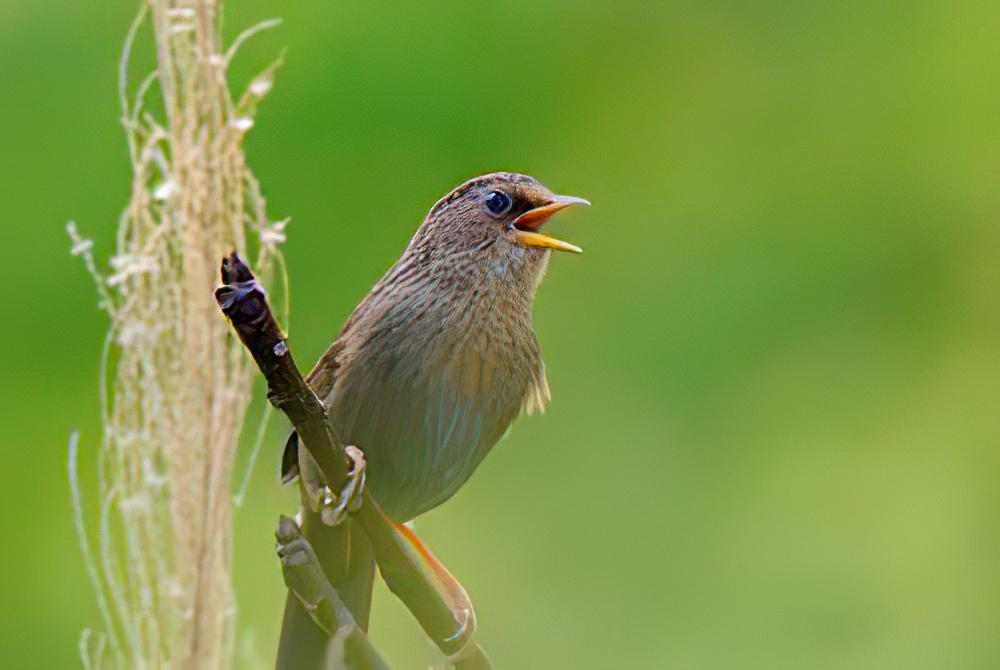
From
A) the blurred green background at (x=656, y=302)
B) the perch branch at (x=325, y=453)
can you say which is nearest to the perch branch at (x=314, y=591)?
the perch branch at (x=325, y=453)

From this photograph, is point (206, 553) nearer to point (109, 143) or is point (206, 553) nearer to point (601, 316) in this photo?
point (109, 143)

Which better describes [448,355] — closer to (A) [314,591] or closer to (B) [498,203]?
(B) [498,203]

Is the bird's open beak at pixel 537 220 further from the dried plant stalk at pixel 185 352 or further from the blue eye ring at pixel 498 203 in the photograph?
the dried plant stalk at pixel 185 352

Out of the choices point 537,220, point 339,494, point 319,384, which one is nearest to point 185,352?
point 319,384

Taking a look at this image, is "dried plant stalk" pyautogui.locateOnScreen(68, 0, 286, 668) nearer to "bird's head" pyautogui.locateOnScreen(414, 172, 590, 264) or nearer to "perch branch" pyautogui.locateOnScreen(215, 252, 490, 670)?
"bird's head" pyautogui.locateOnScreen(414, 172, 590, 264)

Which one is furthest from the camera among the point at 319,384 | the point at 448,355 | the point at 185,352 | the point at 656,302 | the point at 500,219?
the point at 656,302
